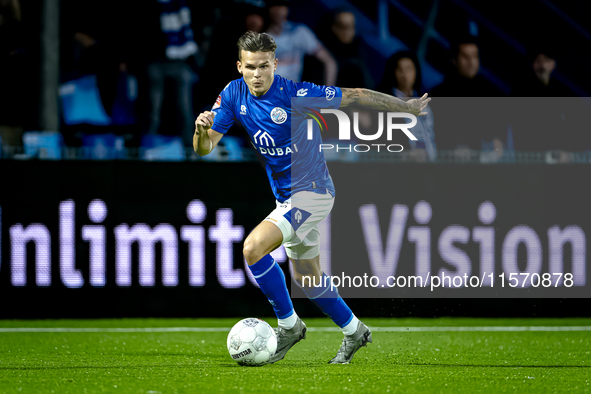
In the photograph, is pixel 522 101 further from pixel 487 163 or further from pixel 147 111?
pixel 147 111

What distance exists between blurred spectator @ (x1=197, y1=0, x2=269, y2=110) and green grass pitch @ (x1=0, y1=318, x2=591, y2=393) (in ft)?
7.07

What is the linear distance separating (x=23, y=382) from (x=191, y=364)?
932 mm

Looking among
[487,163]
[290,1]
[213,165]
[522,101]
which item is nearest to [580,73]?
[522,101]

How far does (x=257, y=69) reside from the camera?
14.0ft

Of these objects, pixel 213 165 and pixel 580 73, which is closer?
pixel 213 165

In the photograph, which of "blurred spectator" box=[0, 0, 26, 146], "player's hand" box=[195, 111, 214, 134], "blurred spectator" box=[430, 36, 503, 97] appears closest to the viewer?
"player's hand" box=[195, 111, 214, 134]

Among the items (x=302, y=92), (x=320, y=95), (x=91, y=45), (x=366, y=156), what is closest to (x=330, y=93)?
(x=320, y=95)

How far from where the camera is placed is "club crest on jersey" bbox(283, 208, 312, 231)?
427 cm

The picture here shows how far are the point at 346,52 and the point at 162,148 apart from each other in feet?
6.28

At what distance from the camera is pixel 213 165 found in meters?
6.50

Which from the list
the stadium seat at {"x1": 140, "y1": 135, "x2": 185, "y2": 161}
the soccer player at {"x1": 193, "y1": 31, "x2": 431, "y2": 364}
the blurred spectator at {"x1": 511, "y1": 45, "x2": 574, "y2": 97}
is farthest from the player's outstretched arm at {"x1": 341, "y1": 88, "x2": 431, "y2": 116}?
the blurred spectator at {"x1": 511, "y1": 45, "x2": 574, "y2": 97}

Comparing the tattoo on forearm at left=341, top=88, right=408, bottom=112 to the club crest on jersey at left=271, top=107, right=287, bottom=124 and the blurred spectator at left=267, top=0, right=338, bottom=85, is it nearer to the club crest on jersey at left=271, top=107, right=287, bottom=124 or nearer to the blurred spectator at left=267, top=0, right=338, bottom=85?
the club crest on jersey at left=271, top=107, right=287, bottom=124

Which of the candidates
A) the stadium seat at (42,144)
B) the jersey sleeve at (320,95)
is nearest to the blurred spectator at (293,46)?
the stadium seat at (42,144)

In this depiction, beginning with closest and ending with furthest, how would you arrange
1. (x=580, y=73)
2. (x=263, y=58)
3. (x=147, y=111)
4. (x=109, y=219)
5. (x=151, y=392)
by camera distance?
1. (x=151, y=392)
2. (x=263, y=58)
3. (x=109, y=219)
4. (x=147, y=111)
5. (x=580, y=73)
